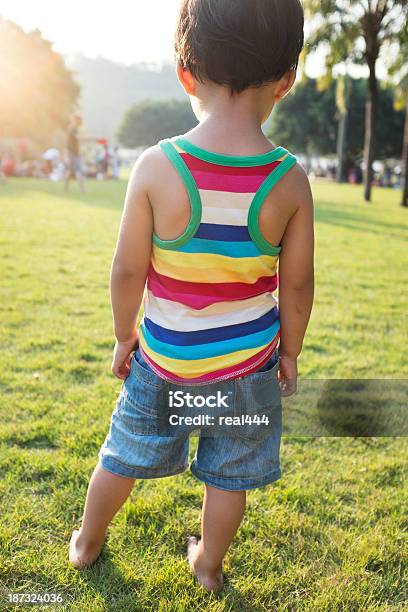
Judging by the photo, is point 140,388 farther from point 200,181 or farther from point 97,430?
point 97,430

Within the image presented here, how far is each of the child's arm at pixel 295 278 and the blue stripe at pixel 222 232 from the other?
0.51 ft

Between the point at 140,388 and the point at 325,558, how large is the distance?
940 mm

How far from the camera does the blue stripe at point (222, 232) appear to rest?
1444 mm

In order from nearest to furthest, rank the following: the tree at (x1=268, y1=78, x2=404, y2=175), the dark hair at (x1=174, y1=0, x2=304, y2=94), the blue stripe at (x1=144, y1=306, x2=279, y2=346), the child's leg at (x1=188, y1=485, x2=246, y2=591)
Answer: the dark hair at (x1=174, y1=0, x2=304, y2=94) < the blue stripe at (x1=144, y1=306, x2=279, y2=346) < the child's leg at (x1=188, y1=485, x2=246, y2=591) < the tree at (x1=268, y1=78, x2=404, y2=175)

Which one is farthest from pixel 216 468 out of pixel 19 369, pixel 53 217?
pixel 53 217

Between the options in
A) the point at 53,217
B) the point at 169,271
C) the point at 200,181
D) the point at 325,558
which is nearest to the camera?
the point at 200,181

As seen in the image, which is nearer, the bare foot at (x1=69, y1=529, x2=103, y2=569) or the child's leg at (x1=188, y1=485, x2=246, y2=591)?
the child's leg at (x1=188, y1=485, x2=246, y2=591)

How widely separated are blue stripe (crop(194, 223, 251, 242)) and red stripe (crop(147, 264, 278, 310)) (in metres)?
0.13

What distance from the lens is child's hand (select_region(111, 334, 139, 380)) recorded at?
1725mm

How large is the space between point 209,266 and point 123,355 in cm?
44

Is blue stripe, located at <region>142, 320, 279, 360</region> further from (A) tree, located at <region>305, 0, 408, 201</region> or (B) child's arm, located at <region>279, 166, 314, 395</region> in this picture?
(A) tree, located at <region>305, 0, 408, 201</region>

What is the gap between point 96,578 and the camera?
5.94ft

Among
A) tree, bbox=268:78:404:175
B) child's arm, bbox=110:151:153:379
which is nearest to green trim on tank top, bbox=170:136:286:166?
child's arm, bbox=110:151:153:379

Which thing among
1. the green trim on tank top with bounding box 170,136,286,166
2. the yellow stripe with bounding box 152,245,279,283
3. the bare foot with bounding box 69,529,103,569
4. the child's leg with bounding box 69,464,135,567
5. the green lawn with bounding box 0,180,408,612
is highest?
the green trim on tank top with bounding box 170,136,286,166
